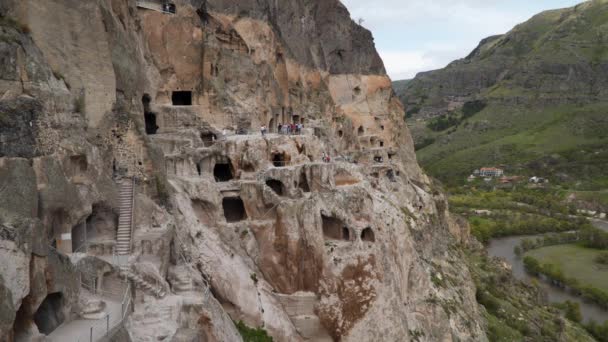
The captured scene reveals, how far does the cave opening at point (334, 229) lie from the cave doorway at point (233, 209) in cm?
487

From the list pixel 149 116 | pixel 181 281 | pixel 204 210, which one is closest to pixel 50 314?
pixel 181 281

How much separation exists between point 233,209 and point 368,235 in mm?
8145

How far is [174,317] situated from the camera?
53.6ft

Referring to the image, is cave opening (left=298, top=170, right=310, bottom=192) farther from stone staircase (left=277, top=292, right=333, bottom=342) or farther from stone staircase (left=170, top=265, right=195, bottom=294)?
stone staircase (left=170, top=265, right=195, bottom=294)

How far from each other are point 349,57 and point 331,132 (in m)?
12.7

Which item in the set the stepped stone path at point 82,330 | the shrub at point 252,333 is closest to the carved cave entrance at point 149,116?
the shrub at point 252,333

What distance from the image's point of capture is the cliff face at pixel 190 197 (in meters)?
15.5

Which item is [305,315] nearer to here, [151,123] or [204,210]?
[204,210]

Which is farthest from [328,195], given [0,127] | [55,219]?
[0,127]

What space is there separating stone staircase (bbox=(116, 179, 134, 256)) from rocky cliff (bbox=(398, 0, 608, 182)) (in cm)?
12789

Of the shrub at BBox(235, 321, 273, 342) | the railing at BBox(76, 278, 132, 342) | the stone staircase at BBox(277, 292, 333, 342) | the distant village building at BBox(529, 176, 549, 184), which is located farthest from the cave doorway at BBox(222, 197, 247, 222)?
the distant village building at BBox(529, 176, 549, 184)

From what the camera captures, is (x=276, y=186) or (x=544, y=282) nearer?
(x=276, y=186)

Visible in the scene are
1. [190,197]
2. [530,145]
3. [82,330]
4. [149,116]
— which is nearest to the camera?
[82,330]

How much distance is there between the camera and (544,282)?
238 ft
